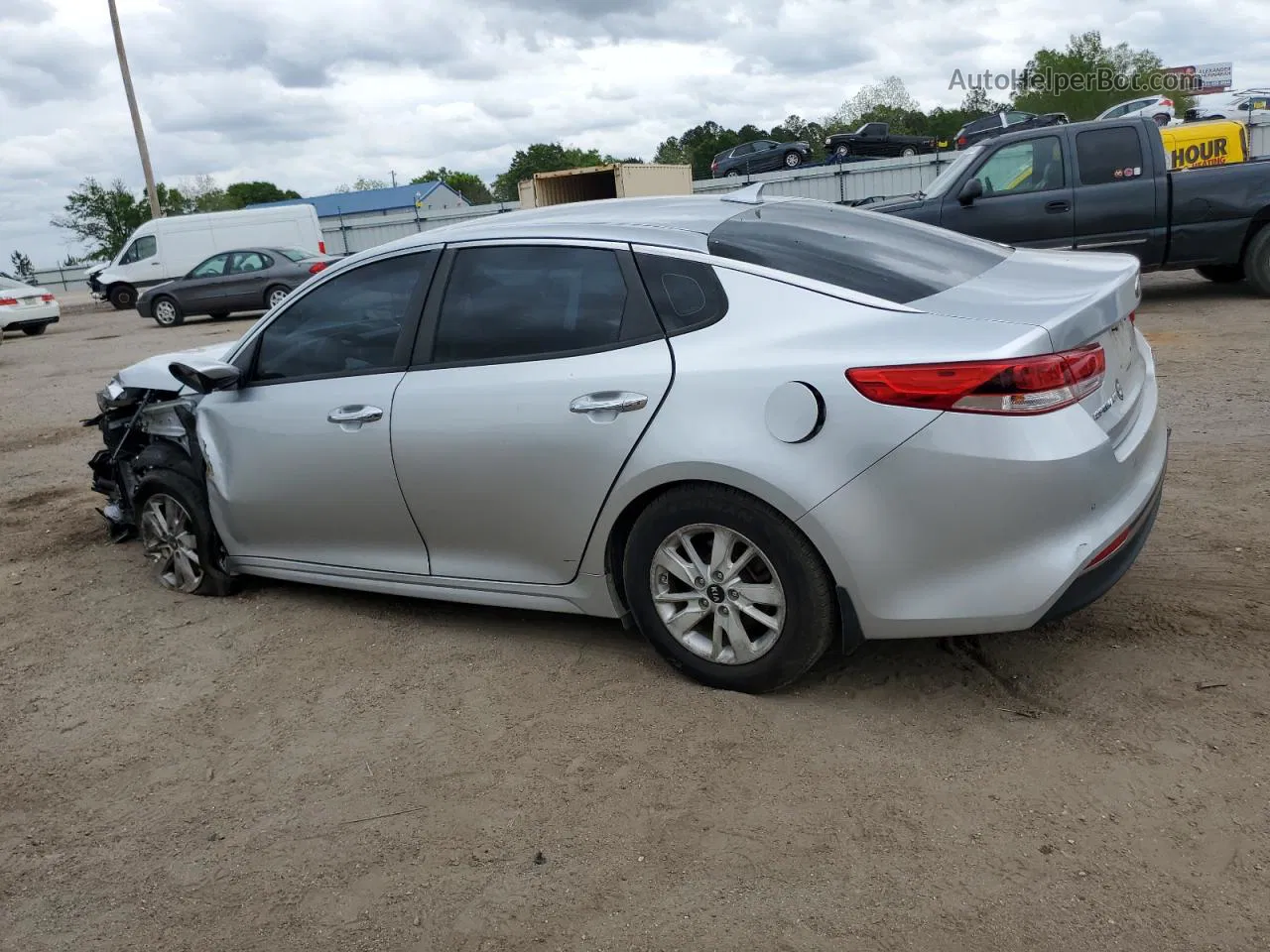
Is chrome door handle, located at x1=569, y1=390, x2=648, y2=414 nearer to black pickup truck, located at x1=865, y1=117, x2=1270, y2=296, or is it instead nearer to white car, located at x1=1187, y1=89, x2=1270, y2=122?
black pickup truck, located at x1=865, y1=117, x2=1270, y2=296

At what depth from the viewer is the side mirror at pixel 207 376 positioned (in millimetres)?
4621

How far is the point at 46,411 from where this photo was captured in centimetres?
1136

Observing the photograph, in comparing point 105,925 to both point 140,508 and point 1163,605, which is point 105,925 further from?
point 1163,605

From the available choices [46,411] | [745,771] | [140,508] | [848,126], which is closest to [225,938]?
[745,771]

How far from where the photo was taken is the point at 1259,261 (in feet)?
35.9

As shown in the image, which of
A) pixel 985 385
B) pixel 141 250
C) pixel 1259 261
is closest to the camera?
pixel 985 385

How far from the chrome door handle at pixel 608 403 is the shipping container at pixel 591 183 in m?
18.0

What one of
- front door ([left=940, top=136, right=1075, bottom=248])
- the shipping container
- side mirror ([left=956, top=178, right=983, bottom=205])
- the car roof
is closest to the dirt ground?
the car roof

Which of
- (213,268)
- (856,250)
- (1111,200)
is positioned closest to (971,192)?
(1111,200)

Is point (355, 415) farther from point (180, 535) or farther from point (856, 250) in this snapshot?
point (856, 250)

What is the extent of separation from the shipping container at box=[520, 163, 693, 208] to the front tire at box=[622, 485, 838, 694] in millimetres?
18212

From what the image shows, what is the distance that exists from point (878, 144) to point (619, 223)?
3331cm

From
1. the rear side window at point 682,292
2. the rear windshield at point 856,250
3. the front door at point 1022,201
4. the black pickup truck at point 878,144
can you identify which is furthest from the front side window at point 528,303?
the black pickup truck at point 878,144

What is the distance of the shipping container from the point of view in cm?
2134
